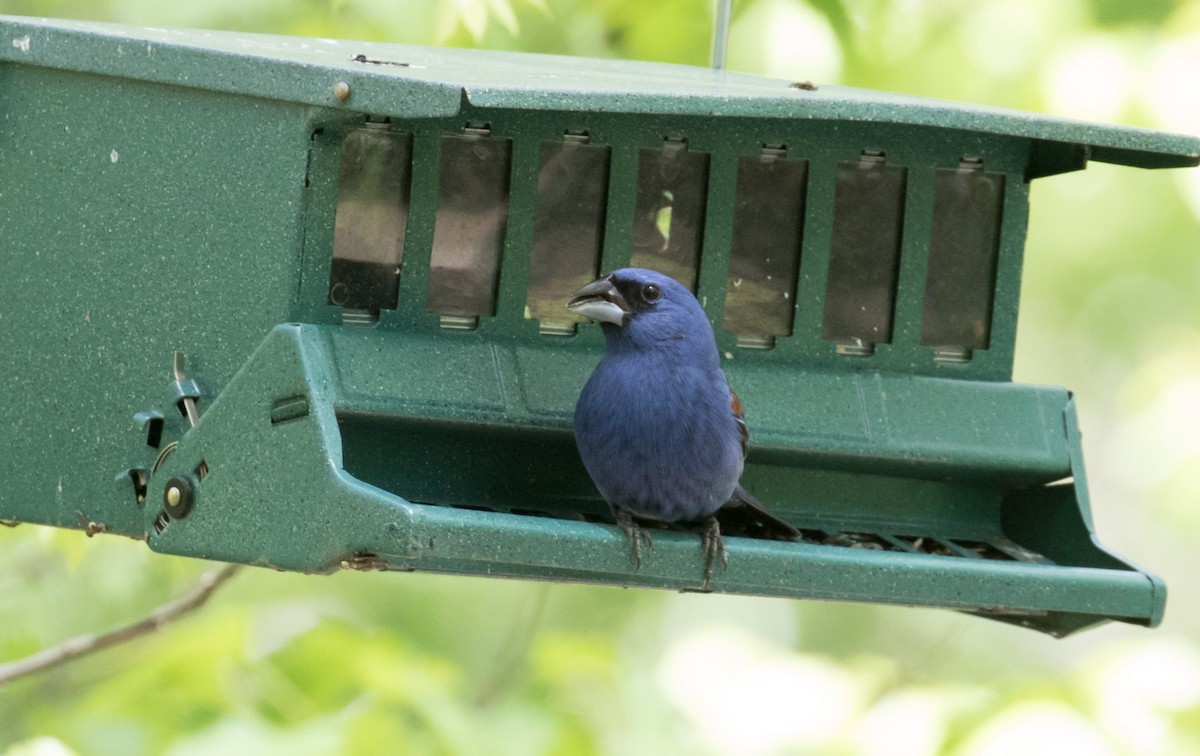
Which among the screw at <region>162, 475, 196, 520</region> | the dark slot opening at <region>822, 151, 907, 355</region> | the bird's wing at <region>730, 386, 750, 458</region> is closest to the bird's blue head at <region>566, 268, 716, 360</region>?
the bird's wing at <region>730, 386, 750, 458</region>

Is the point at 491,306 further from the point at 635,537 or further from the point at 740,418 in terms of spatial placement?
the point at 635,537

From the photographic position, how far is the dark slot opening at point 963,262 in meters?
4.25

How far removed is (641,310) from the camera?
3.58 metres

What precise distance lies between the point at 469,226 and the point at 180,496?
0.87 metres

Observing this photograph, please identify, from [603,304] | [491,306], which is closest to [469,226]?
[491,306]

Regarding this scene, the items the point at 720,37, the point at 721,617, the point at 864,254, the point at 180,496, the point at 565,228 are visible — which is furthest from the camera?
the point at 721,617

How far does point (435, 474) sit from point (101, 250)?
851 mm

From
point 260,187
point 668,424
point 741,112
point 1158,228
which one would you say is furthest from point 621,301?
point 1158,228

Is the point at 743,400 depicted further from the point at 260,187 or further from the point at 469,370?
the point at 260,187

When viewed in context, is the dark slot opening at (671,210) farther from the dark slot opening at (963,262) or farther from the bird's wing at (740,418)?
the dark slot opening at (963,262)

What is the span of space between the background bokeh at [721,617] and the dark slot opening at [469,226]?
105cm

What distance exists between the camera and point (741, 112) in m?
3.29

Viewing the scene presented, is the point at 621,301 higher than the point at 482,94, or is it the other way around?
the point at 482,94

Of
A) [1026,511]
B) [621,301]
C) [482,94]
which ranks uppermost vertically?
[482,94]
